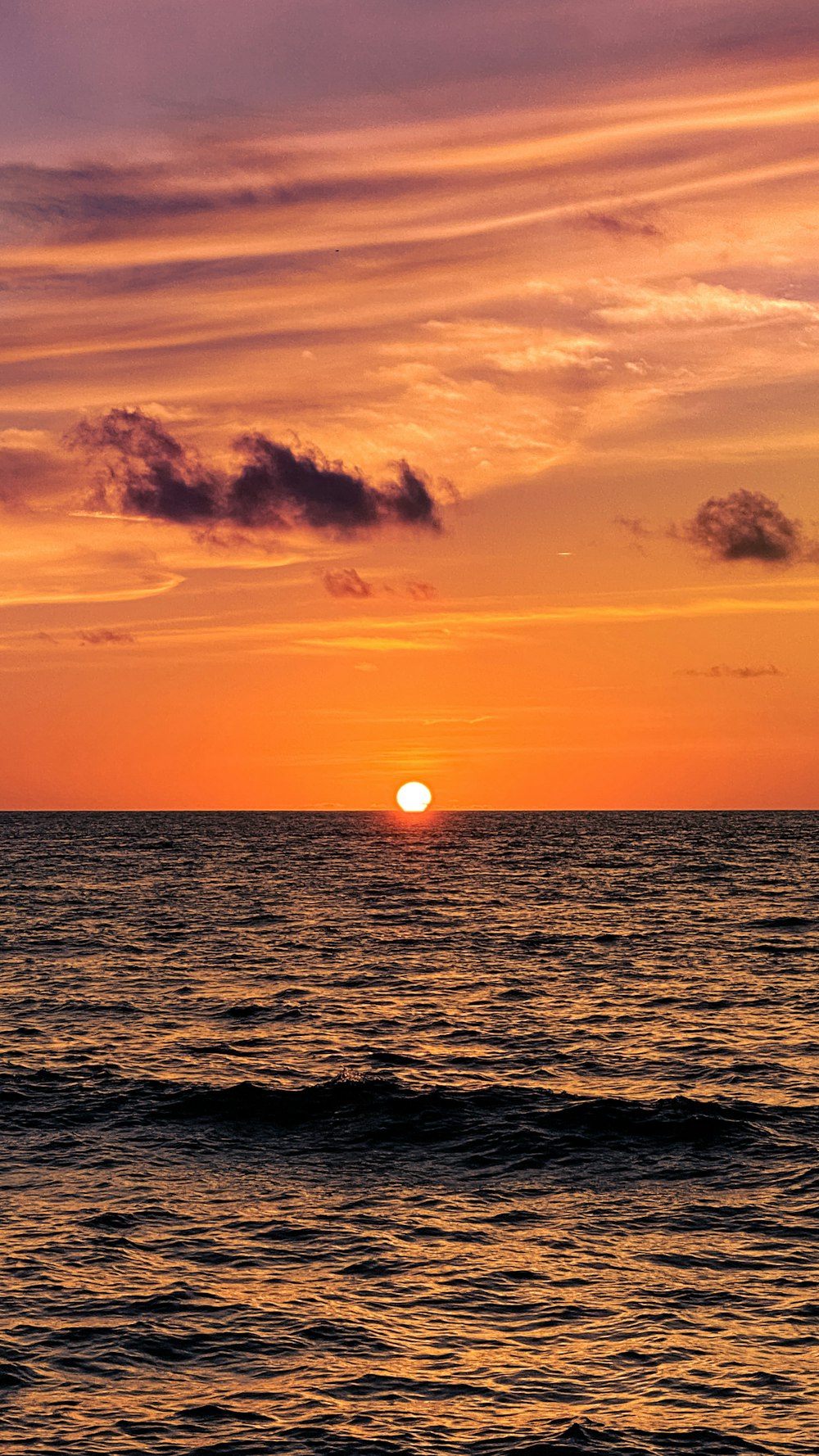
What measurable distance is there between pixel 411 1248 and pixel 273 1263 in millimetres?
2511

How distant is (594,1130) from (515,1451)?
50.7 ft

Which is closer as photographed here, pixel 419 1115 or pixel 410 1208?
pixel 410 1208

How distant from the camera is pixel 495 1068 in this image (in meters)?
38.3

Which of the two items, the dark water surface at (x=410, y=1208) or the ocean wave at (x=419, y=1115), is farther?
the ocean wave at (x=419, y=1115)

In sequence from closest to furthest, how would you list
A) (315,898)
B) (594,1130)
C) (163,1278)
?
(163,1278) → (594,1130) → (315,898)

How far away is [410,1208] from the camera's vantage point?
26406mm

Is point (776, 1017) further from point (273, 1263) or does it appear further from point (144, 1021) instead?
point (273, 1263)

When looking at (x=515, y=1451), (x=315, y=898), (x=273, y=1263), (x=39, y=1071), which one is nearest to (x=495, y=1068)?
(x=39, y=1071)

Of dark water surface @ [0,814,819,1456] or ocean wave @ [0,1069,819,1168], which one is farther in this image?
ocean wave @ [0,1069,819,1168]

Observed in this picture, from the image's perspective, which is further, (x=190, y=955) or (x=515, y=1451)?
(x=190, y=955)

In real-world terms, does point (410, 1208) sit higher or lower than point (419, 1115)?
lower

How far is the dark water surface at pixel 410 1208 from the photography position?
17875 mm

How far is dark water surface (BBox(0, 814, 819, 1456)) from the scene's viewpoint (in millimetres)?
17875

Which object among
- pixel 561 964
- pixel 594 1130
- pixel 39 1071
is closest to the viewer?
pixel 594 1130
